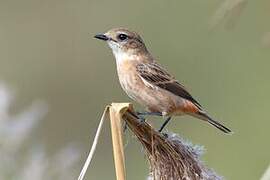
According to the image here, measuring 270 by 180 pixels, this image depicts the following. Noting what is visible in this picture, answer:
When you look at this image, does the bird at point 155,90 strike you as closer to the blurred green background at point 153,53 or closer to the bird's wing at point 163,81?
the bird's wing at point 163,81

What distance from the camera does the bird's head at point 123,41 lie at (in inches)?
259

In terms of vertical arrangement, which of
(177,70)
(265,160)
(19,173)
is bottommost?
(19,173)

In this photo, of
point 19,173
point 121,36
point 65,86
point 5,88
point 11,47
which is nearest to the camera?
point 19,173

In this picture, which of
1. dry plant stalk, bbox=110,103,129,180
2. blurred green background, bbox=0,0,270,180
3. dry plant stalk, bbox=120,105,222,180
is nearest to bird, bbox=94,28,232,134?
dry plant stalk, bbox=120,105,222,180

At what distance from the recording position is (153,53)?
39.5ft

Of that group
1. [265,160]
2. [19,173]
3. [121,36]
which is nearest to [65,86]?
[265,160]

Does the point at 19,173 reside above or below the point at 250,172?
below

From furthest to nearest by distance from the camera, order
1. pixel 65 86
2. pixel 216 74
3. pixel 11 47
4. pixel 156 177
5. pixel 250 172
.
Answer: pixel 11 47, pixel 65 86, pixel 216 74, pixel 250 172, pixel 156 177

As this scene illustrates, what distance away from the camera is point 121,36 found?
660 centimetres

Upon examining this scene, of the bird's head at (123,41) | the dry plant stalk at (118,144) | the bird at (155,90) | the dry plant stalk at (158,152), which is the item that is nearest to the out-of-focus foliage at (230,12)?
the dry plant stalk at (158,152)

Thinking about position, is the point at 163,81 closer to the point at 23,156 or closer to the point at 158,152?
the point at 23,156

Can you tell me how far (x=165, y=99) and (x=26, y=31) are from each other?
7.52 m

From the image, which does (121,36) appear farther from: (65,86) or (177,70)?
(65,86)

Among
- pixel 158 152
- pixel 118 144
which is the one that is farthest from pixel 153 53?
pixel 118 144
